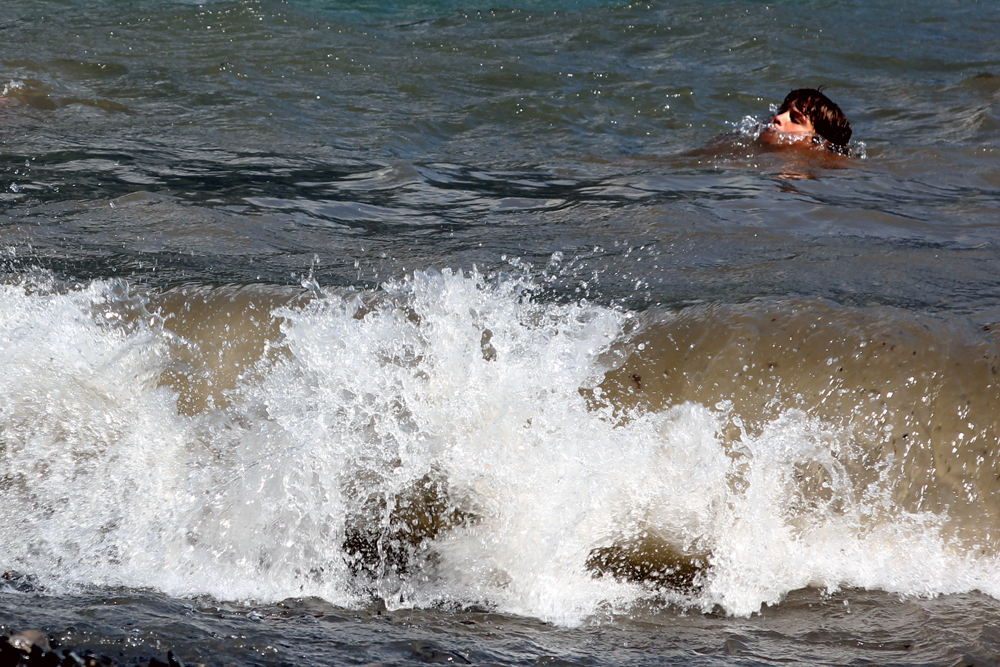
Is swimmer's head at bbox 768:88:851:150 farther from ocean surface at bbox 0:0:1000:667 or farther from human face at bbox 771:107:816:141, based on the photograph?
ocean surface at bbox 0:0:1000:667

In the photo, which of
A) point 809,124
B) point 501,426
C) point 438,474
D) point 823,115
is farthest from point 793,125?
point 438,474

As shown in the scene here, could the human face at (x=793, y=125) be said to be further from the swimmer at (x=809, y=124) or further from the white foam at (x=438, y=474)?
the white foam at (x=438, y=474)

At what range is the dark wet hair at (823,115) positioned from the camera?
622cm

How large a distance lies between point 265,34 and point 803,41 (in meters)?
5.66

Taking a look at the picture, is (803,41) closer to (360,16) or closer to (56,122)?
(360,16)

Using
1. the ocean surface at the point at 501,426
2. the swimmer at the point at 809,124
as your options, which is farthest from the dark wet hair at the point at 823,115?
the ocean surface at the point at 501,426

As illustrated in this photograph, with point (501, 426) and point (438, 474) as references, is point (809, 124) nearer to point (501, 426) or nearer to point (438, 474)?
point (501, 426)

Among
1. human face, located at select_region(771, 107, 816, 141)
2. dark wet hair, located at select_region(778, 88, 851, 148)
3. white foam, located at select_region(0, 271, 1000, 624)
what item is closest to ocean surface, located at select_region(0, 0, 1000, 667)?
white foam, located at select_region(0, 271, 1000, 624)

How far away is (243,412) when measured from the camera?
324 cm

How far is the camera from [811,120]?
633 centimetres

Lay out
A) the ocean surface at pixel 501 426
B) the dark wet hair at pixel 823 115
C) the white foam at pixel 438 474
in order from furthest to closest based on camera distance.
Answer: the dark wet hair at pixel 823 115
the white foam at pixel 438 474
the ocean surface at pixel 501 426

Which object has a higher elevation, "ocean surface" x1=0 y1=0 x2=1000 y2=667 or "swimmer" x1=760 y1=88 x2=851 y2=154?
"swimmer" x1=760 y1=88 x2=851 y2=154

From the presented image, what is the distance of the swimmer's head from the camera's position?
20.4ft

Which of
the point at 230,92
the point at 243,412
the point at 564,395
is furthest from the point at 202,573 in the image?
the point at 230,92
